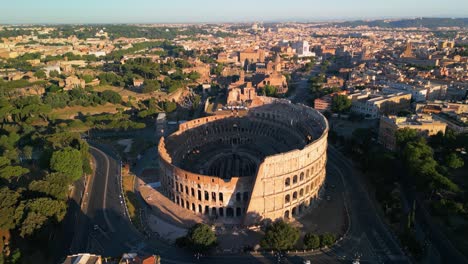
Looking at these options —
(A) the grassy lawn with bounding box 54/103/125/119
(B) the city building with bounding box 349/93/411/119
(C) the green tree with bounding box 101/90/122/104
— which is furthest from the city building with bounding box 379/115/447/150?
(C) the green tree with bounding box 101/90/122/104

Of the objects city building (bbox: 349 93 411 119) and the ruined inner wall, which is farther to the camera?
city building (bbox: 349 93 411 119)

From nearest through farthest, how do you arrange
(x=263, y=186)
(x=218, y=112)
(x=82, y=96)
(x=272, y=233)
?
(x=272, y=233) < (x=263, y=186) < (x=218, y=112) < (x=82, y=96)

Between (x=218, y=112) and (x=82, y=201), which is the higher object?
(x=218, y=112)

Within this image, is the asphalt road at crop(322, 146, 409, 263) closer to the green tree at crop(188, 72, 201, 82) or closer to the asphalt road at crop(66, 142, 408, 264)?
the asphalt road at crop(66, 142, 408, 264)

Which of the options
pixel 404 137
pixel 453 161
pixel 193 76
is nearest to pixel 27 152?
pixel 404 137

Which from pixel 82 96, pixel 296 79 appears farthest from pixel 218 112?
pixel 296 79

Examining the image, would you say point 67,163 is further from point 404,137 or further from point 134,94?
point 134,94

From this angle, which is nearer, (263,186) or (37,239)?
(37,239)

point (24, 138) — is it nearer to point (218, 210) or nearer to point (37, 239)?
point (37, 239)
